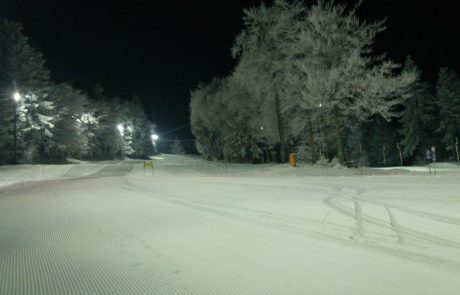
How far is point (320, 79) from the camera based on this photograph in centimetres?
2370

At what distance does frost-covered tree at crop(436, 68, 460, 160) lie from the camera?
50438 millimetres

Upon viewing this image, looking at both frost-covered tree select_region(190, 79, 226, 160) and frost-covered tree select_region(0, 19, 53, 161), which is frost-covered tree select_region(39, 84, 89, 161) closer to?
frost-covered tree select_region(0, 19, 53, 161)

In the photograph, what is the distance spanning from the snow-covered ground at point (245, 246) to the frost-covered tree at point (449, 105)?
4552 centimetres

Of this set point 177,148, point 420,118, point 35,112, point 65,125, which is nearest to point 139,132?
point 65,125

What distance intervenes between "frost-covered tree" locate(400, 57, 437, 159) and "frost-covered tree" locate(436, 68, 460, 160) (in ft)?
6.54

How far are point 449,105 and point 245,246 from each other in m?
54.0

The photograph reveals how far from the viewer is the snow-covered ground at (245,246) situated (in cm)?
458

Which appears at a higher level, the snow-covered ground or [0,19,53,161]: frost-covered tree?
[0,19,53,161]: frost-covered tree

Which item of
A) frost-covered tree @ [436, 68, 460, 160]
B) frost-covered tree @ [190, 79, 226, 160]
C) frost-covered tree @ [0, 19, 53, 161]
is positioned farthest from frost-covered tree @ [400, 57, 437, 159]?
frost-covered tree @ [0, 19, 53, 161]

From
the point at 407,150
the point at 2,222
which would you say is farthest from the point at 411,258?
the point at 407,150

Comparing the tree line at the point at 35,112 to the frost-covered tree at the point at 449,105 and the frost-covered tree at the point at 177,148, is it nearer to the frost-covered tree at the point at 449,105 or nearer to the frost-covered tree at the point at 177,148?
the frost-covered tree at the point at 449,105

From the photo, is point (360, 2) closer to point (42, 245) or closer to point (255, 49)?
point (255, 49)

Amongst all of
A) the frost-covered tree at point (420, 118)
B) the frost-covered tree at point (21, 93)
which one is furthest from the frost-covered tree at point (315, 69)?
the frost-covered tree at point (420, 118)

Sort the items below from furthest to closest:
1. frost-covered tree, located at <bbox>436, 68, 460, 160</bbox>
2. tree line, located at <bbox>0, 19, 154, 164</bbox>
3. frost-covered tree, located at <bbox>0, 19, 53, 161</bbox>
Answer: frost-covered tree, located at <bbox>436, 68, 460, 160</bbox>
tree line, located at <bbox>0, 19, 154, 164</bbox>
frost-covered tree, located at <bbox>0, 19, 53, 161</bbox>
